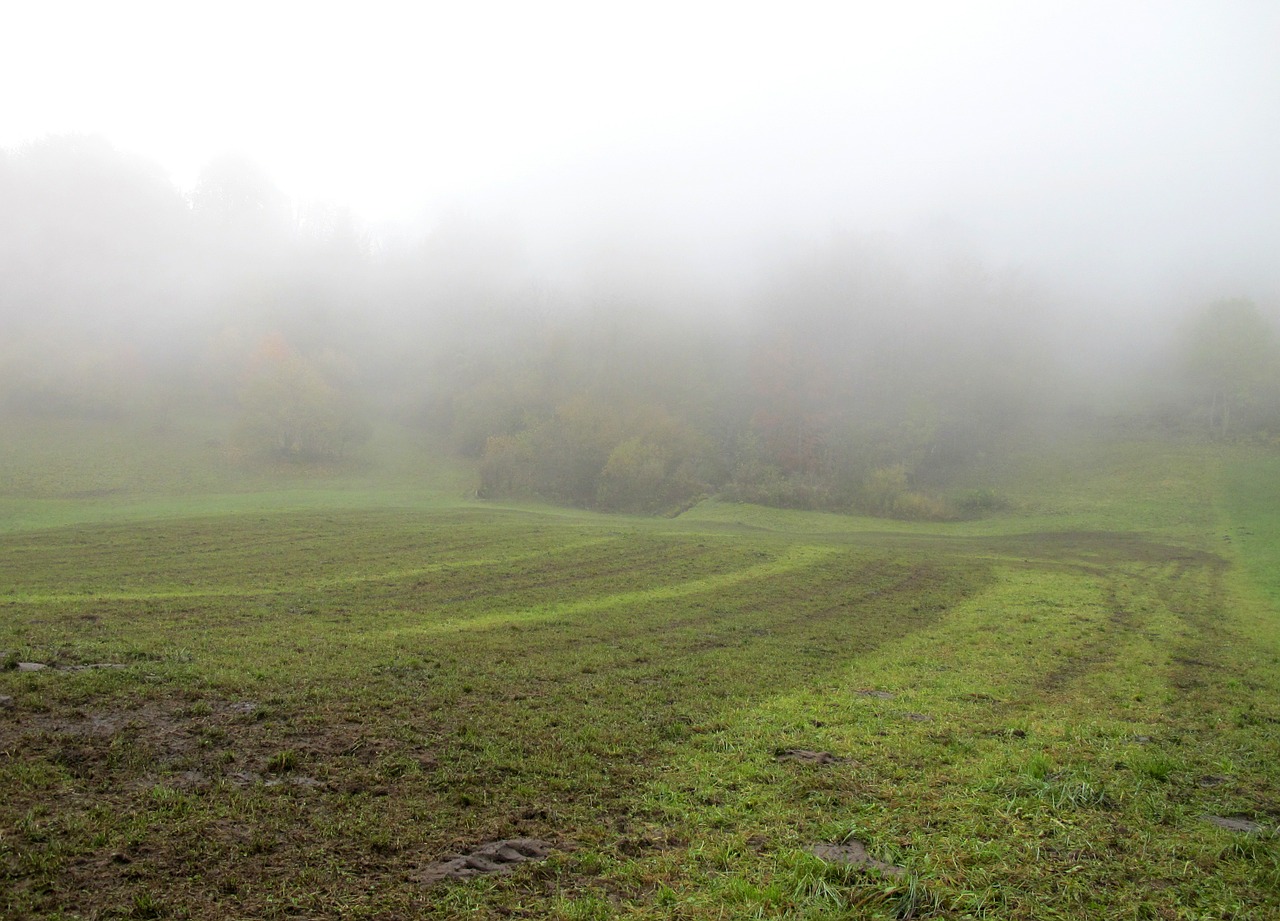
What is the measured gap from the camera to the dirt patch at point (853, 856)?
18.9 ft

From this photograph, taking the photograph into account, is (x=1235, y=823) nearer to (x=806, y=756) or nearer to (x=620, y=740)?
(x=806, y=756)

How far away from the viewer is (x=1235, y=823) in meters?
6.68

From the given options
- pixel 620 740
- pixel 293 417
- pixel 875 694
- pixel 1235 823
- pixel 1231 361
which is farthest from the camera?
pixel 1231 361

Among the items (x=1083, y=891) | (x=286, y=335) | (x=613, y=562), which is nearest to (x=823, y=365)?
(x=613, y=562)

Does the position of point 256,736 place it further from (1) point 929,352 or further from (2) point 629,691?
(1) point 929,352

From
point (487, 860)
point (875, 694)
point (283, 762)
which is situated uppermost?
point (283, 762)

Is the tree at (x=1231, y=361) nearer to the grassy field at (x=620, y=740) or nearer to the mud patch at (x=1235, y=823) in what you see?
the grassy field at (x=620, y=740)

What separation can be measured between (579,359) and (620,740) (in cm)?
6459

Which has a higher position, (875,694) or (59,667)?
(59,667)

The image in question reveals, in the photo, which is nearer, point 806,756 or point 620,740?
point 806,756

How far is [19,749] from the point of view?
23.7 feet

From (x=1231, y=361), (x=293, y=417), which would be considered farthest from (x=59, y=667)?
(x=1231, y=361)

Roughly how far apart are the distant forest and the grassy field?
1236 inches

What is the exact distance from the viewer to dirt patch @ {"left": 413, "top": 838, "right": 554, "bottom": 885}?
5.64 meters
